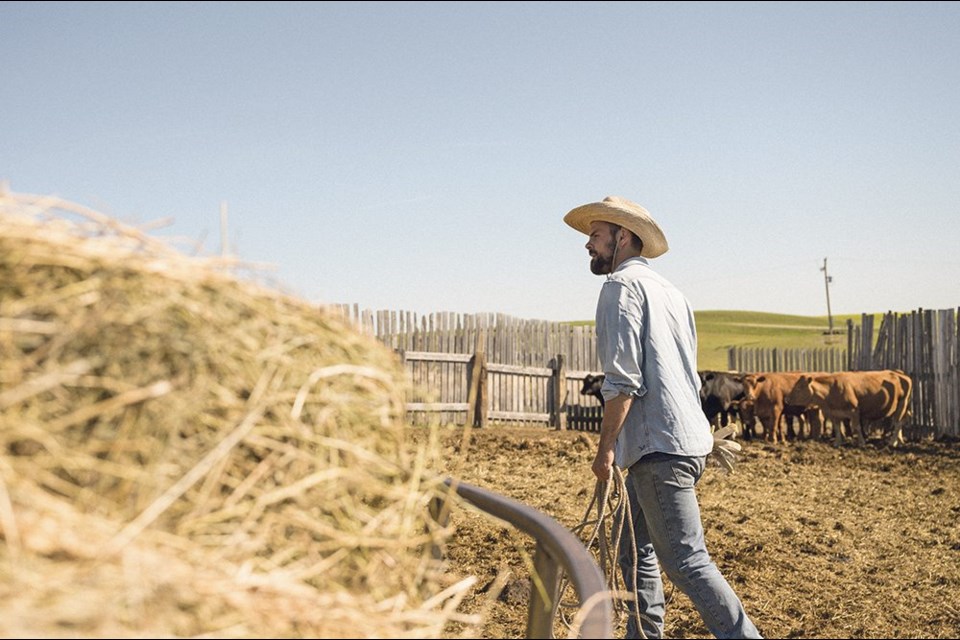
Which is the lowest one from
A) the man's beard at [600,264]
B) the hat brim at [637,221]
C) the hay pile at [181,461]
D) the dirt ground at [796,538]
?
the dirt ground at [796,538]

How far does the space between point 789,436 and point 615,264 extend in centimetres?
1220

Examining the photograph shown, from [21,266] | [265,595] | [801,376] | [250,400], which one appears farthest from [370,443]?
[801,376]

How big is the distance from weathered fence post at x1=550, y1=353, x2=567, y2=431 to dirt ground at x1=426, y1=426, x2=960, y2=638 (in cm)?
453

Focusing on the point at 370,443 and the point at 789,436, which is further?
the point at 789,436

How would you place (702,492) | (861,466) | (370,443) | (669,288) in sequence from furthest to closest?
(861,466)
(702,492)
(669,288)
(370,443)

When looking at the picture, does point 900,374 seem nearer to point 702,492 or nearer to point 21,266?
point 702,492

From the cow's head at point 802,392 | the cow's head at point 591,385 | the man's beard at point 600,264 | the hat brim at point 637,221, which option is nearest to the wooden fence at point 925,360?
the cow's head at point 802,392

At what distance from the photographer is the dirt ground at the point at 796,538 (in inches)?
191

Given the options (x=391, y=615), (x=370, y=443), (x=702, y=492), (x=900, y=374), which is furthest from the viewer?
(x=900, y=374)

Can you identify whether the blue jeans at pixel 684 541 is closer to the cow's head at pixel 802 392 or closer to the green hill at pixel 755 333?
the cow's head at pixel 802 392

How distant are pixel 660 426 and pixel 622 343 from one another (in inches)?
14.4

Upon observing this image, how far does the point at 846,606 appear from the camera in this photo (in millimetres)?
5078

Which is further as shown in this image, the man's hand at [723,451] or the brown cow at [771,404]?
the brown cow at [771,404]

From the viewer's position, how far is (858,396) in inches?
543
